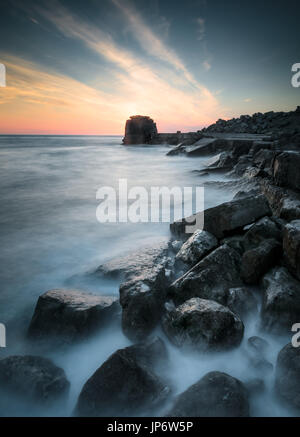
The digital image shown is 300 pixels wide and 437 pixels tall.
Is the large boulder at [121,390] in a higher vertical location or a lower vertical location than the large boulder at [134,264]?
lower

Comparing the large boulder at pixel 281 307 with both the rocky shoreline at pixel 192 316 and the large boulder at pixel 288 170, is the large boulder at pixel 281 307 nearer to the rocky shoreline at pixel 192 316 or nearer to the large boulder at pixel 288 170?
the rocky shoreline at pixel 192 316

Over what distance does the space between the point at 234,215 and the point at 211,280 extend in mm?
985

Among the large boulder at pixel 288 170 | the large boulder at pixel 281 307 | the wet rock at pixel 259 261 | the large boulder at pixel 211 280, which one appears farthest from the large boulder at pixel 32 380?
the large boulder at pixel 288 170

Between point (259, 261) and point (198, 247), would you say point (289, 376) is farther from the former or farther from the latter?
point (198, 247)

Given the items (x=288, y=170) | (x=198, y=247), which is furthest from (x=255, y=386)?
(x=288, y=170)

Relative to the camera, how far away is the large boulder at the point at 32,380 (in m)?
1.63

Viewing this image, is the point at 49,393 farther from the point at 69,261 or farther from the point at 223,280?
the point at 69,261

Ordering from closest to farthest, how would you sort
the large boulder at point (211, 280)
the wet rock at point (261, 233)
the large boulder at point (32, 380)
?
the large boulder at point (32, 380)
the large boulder at point (211, 280)
the wet rock at point (261, 233)

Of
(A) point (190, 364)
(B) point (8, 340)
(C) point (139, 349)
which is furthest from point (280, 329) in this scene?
(B) point (8, 340)

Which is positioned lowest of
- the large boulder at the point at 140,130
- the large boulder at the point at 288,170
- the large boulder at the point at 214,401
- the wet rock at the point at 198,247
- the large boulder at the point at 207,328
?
the large boulder at the point at 214,401

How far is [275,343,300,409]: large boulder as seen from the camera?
1.49 meters

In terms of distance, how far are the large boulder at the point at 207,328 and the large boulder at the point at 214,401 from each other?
12.8 inches

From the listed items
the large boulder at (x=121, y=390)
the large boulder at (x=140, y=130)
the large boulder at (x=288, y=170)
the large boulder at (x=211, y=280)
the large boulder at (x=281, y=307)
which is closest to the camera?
the large boulder at (x=121, y=390)

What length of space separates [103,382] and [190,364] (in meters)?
0.67
